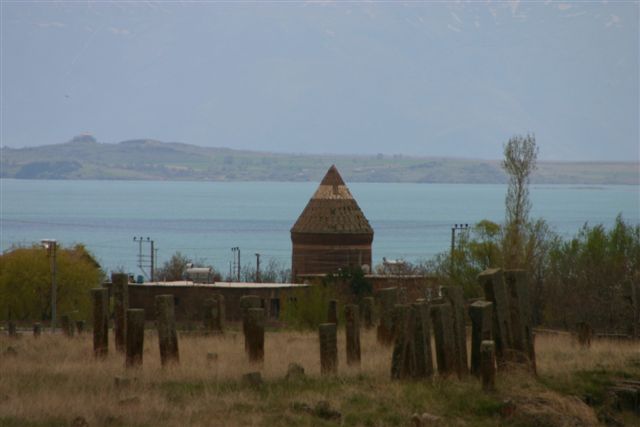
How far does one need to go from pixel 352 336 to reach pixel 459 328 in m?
2.27

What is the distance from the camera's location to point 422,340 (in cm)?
2041

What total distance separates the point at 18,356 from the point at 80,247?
1895 inches

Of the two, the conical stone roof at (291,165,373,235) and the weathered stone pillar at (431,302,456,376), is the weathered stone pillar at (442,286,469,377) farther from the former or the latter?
the conical stone roof at (291,165,373,235)

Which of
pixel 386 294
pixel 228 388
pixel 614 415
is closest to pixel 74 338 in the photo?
pixel 386 294

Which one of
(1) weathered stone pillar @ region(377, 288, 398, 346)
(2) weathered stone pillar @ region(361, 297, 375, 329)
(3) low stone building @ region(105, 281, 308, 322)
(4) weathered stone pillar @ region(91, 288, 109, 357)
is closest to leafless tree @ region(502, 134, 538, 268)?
(3) low stone building @ region(105, 281, 308, 322)

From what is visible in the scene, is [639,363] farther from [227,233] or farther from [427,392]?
[227,233]

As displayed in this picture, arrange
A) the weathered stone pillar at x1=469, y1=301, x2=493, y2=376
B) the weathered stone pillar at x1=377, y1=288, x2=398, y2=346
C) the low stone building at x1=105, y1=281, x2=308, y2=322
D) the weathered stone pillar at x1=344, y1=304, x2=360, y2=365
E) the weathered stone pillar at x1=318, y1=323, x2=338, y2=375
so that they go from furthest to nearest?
1. the low stone building at x1=105, y1=281, x2=308, y2=322
2. the weathered stone pillar at x1=377, y1=288, x2=398, y2=346
3. the weathered stone pillar at x1=344, y1=304, x2=360, y2=365
4. the weathered stone pillar at x1=318, y1=323, x2=338, y2=375
5. the weathered stone pillar at x1=469, y1=301, x2=493, y2=376

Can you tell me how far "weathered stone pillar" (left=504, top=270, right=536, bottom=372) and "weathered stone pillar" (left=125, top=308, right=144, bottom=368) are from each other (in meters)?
5.58

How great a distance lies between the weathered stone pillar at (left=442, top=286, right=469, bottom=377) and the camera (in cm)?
2070

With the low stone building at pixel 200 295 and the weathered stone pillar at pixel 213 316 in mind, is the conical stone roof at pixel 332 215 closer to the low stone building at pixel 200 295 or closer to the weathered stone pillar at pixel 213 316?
the low stone building at pixel 200 295

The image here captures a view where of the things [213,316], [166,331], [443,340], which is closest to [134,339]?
[166,331]

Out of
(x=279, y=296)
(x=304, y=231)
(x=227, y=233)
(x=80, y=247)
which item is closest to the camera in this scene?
(x=279, y=296)

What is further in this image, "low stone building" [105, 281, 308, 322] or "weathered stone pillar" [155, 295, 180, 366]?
"low stone building" [105, 281, 308, 322]

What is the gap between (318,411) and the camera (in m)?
17.9
